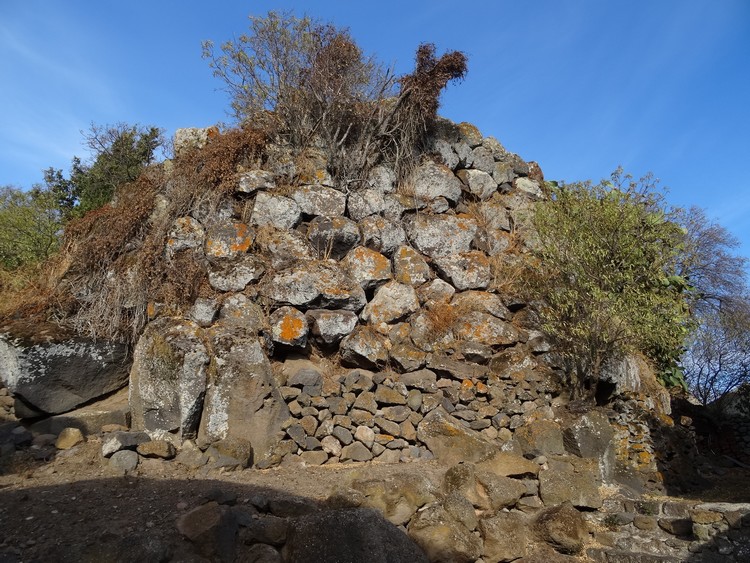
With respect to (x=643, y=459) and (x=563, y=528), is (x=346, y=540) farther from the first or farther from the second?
(x=643, y=459)

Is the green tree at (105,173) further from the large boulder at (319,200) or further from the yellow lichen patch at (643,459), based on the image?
the yellow lichen patch at (643,459)

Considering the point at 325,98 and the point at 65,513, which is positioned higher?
the point at 325,98

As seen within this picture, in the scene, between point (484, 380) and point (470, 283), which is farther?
point (470, 283)

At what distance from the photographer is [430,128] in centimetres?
1186

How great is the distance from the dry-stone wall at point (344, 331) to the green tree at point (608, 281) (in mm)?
615

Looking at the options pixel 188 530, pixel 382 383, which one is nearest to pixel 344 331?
pixel 382 383

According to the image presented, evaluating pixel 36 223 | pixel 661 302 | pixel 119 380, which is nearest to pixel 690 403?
pixel 661 302

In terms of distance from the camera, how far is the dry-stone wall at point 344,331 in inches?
278

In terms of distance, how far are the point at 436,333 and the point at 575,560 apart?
3827 mm

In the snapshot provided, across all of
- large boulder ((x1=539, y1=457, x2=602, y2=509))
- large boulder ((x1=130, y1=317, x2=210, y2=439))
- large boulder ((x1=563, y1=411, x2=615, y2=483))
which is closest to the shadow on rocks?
large boulder ((x1=130, y1=317, x2=210, y2=439))

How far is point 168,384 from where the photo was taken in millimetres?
6984

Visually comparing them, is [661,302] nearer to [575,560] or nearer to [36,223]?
[575,560]

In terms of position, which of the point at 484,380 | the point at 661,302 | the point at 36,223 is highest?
the point at 36,223

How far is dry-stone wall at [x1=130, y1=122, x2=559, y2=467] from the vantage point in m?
7.07
